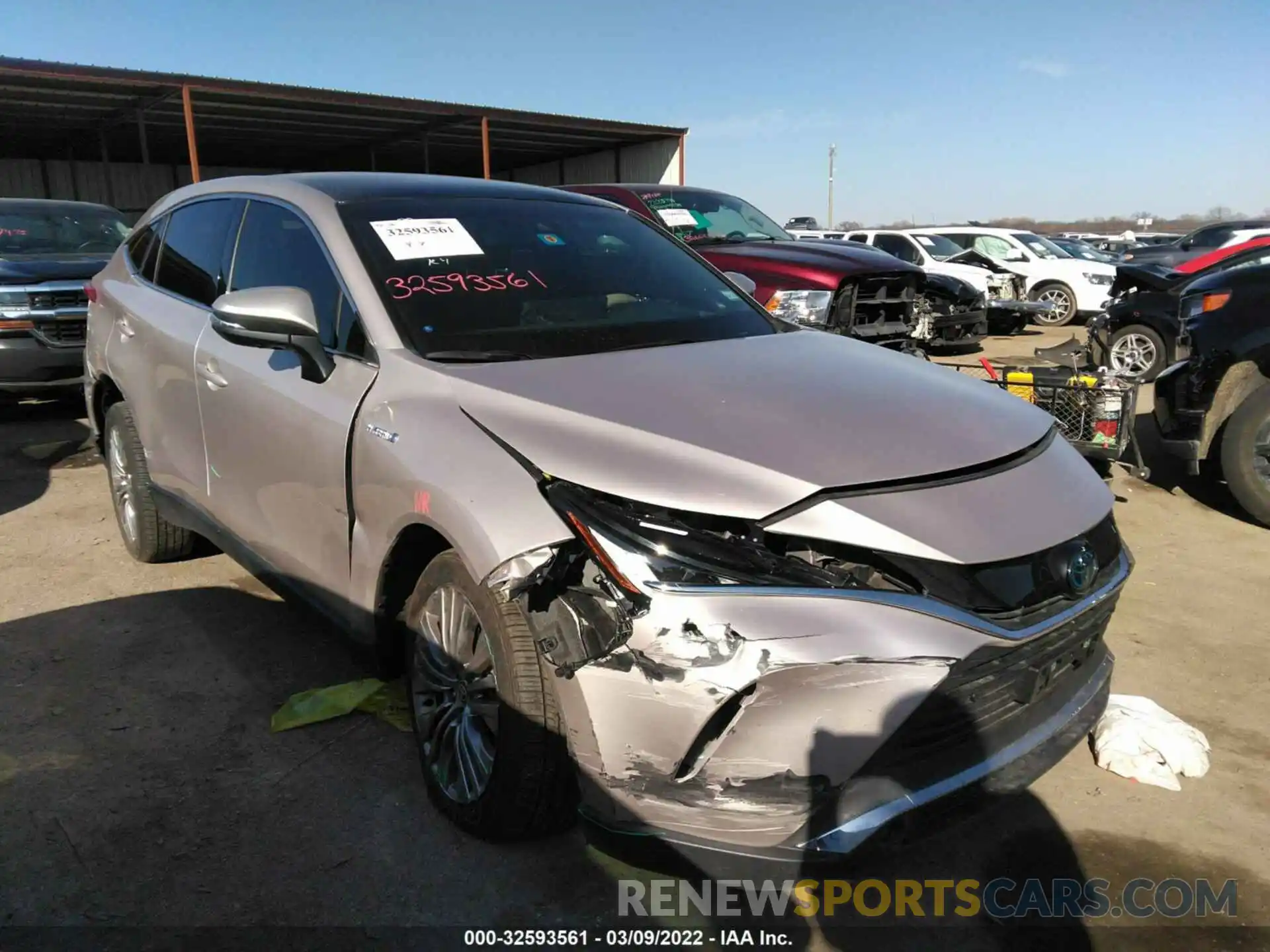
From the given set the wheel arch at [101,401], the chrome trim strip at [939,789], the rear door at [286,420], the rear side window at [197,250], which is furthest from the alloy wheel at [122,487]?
the chrome trim strip at [939,789]

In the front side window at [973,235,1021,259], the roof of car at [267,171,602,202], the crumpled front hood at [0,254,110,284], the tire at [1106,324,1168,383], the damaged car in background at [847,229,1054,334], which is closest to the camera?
the roof of car at [267,171,602,202]

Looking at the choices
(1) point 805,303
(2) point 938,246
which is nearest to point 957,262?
(2) point 938,246

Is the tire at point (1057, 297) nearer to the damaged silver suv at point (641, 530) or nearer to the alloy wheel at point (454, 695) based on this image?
the damaged silver suv at point (641, 530)

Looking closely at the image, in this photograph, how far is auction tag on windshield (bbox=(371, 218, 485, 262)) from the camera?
9.43 feet

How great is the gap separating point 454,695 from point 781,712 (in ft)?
A: 3.30

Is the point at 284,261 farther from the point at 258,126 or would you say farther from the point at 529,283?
the point at 258,126

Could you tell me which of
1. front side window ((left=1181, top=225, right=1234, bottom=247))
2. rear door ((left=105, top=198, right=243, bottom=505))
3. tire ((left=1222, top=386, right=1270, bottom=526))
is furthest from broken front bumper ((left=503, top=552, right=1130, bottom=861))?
front side window ((left=1181, top=225, right=1234, bottom=247))

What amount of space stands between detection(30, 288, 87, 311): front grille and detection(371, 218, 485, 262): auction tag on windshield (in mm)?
5690

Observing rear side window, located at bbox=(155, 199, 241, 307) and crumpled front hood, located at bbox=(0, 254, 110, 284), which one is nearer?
rear side window, located at bbox=(155, 199, 241, 307)

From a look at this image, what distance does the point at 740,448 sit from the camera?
2039 millimetres

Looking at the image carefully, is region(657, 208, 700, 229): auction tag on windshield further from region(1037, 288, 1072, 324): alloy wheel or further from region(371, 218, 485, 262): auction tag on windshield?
region(1037, 288, 1072, 324): alloy wheel

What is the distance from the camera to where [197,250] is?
12.6 ft

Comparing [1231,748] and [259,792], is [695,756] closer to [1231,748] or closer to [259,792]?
[259,792]

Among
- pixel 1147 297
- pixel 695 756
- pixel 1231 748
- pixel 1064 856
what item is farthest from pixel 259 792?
pixel 1147 297
